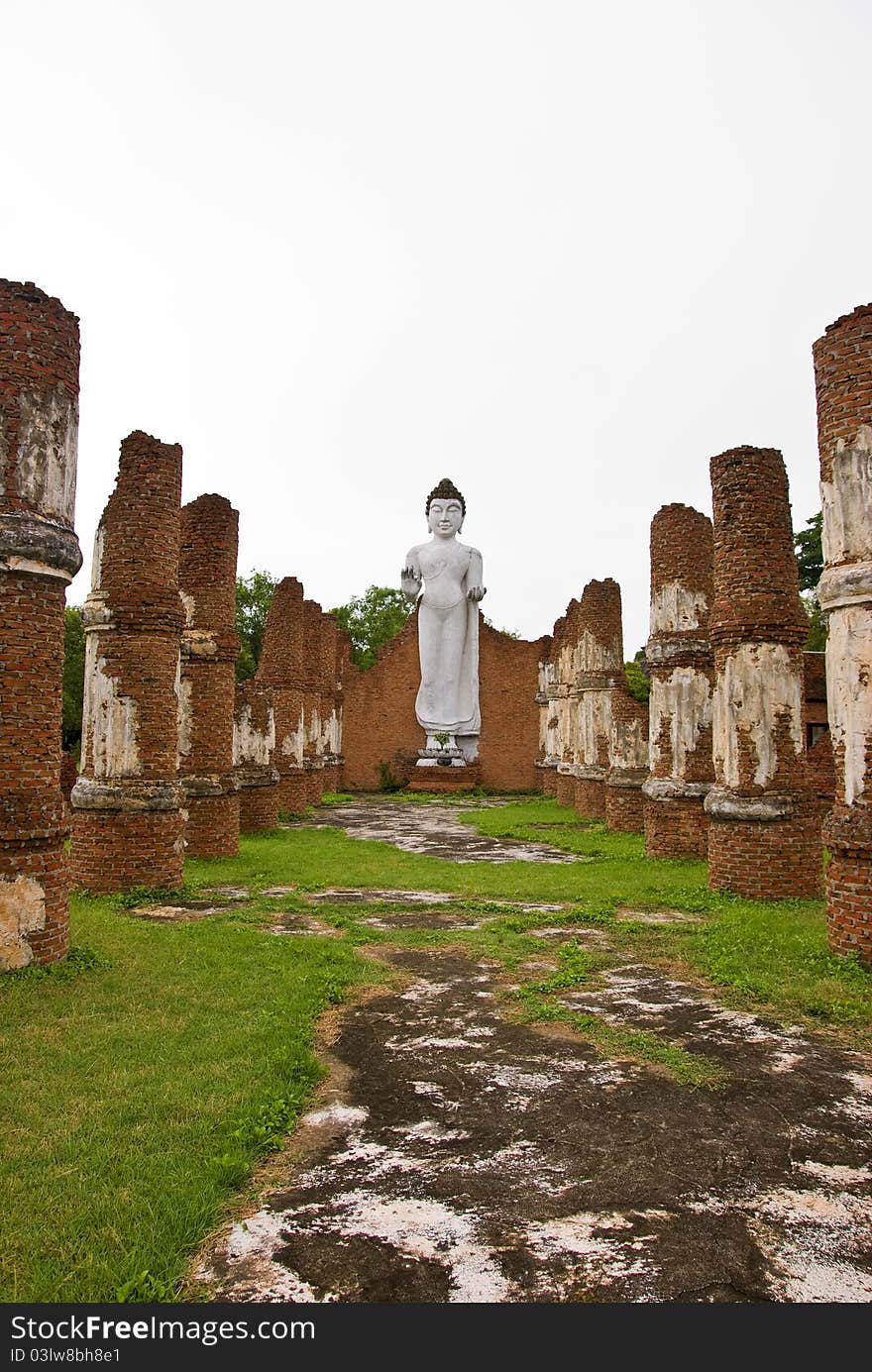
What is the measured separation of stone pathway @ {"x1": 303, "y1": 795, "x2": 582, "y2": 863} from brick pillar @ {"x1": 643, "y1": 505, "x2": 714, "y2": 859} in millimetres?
1327

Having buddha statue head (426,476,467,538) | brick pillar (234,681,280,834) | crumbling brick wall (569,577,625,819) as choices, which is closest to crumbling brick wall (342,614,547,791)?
buddha statue head (426,476,467,538)

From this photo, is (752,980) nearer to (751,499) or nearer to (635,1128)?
(635,1128)

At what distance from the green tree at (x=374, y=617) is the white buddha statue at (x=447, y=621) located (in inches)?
710

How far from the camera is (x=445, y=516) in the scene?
26.5 m

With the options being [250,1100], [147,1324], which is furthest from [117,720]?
[147,1324]

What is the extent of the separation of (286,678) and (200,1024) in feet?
47.9

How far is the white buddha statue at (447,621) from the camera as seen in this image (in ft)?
87.3

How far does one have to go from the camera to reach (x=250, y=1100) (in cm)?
431

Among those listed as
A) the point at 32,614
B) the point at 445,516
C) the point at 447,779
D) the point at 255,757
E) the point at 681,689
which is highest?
the point at 445,516

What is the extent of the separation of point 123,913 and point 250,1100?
5.33 meters

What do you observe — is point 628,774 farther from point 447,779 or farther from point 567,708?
point 447,779

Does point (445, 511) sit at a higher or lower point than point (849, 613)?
higher

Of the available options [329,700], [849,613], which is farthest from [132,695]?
[329,700]

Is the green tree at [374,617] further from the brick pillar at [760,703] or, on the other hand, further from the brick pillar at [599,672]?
the brick pillar at [760,703]
